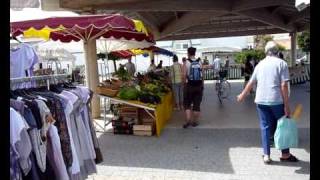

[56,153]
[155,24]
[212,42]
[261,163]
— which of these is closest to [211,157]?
[261,163]

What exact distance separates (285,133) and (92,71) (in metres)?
6.80

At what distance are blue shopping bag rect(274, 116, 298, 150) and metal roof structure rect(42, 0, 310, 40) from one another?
150 cm

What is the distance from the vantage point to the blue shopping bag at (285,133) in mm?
6172

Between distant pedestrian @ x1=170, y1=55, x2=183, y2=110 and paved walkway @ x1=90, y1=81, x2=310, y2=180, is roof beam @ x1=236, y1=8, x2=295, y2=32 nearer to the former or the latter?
distant pedestrian @ x1=170, y1=55, x2=183, y2=110

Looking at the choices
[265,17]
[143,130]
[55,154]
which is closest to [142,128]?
[143,130]

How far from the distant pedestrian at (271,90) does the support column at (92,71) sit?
230 inches

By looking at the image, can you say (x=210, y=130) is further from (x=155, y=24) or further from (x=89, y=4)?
(x=155, y=24)

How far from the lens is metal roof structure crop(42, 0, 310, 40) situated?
529 inches

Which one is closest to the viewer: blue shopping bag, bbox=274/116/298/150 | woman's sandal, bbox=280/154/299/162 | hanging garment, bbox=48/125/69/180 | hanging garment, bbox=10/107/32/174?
hanging garment, bbox=10/107/32/174

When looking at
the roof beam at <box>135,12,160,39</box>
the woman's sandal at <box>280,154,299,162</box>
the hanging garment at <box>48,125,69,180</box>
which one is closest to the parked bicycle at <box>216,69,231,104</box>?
the roof beam at <box>135,12,160,39</box>

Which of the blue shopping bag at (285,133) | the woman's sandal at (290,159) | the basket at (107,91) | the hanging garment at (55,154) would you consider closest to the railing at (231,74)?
the basket at (107,91)

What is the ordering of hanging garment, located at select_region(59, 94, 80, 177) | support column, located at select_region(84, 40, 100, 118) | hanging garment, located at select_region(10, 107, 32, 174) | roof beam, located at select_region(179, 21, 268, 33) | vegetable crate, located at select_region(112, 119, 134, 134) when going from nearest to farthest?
hanging garment, located at select_region(10, 107, 32, 174)
hanging garment, located at select_region(59, 94, 80, 177)
vegetable crate, located at select_region(112, 119, 134, 134)
support column, located at select_region(84, 40, 100, 118)
roof beam, located at select_region(179, 21, 268, 33)
